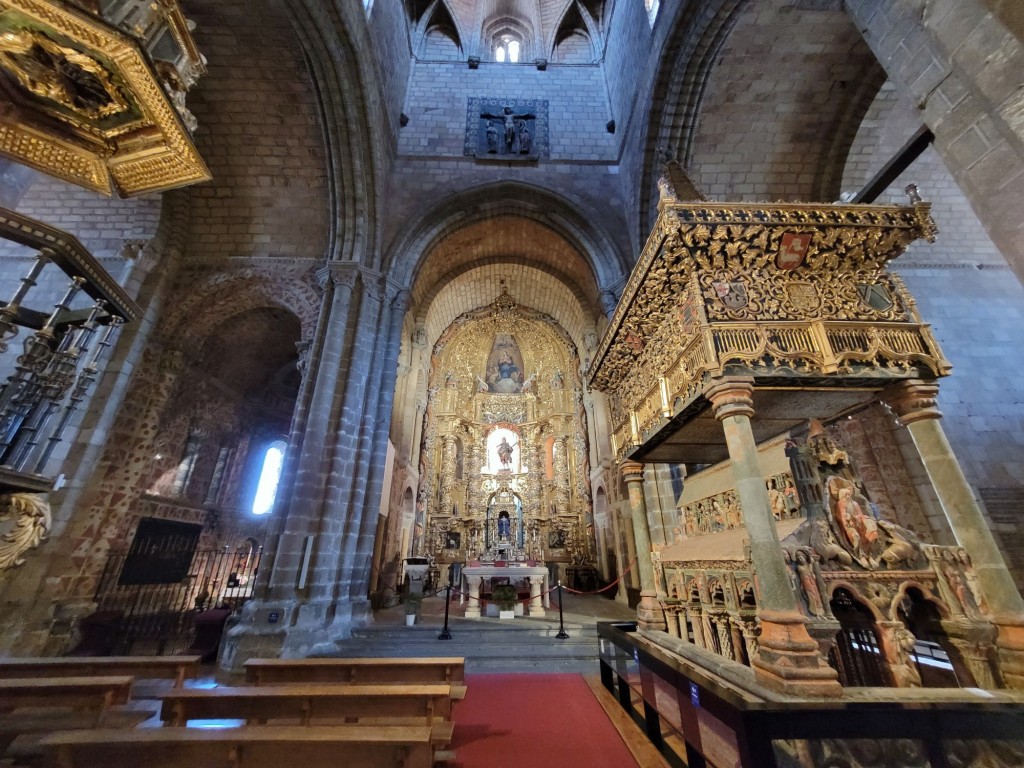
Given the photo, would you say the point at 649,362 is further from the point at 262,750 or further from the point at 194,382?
the point at 194,382

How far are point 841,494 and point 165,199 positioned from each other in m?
12.4

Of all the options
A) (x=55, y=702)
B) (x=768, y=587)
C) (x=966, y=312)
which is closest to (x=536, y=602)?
(x=768, y=587)

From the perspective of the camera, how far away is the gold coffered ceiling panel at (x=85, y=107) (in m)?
Answer: 4.09

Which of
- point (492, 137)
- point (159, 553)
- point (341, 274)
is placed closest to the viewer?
point (341, 274)

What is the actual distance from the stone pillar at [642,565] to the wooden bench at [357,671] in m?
2.20

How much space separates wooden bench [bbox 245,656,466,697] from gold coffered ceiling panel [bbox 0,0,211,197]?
6.12 metres

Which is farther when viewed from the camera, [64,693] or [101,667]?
[101,667]

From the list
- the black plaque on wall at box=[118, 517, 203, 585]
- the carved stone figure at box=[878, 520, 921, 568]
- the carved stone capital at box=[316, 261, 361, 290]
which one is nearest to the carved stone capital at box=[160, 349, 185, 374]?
the black plaque on wall at box=[118, 517, 203, 585]

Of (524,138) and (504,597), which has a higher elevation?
(524,138)

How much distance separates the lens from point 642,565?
4891 mm

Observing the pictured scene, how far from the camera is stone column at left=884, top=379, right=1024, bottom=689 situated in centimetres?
241

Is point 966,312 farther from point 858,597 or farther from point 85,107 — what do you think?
point 85,107

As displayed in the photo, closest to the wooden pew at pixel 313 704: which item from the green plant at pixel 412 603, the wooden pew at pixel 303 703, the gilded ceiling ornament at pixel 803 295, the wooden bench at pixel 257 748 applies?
the wooden pew at pixel 303 703

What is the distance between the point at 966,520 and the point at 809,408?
1.29m
